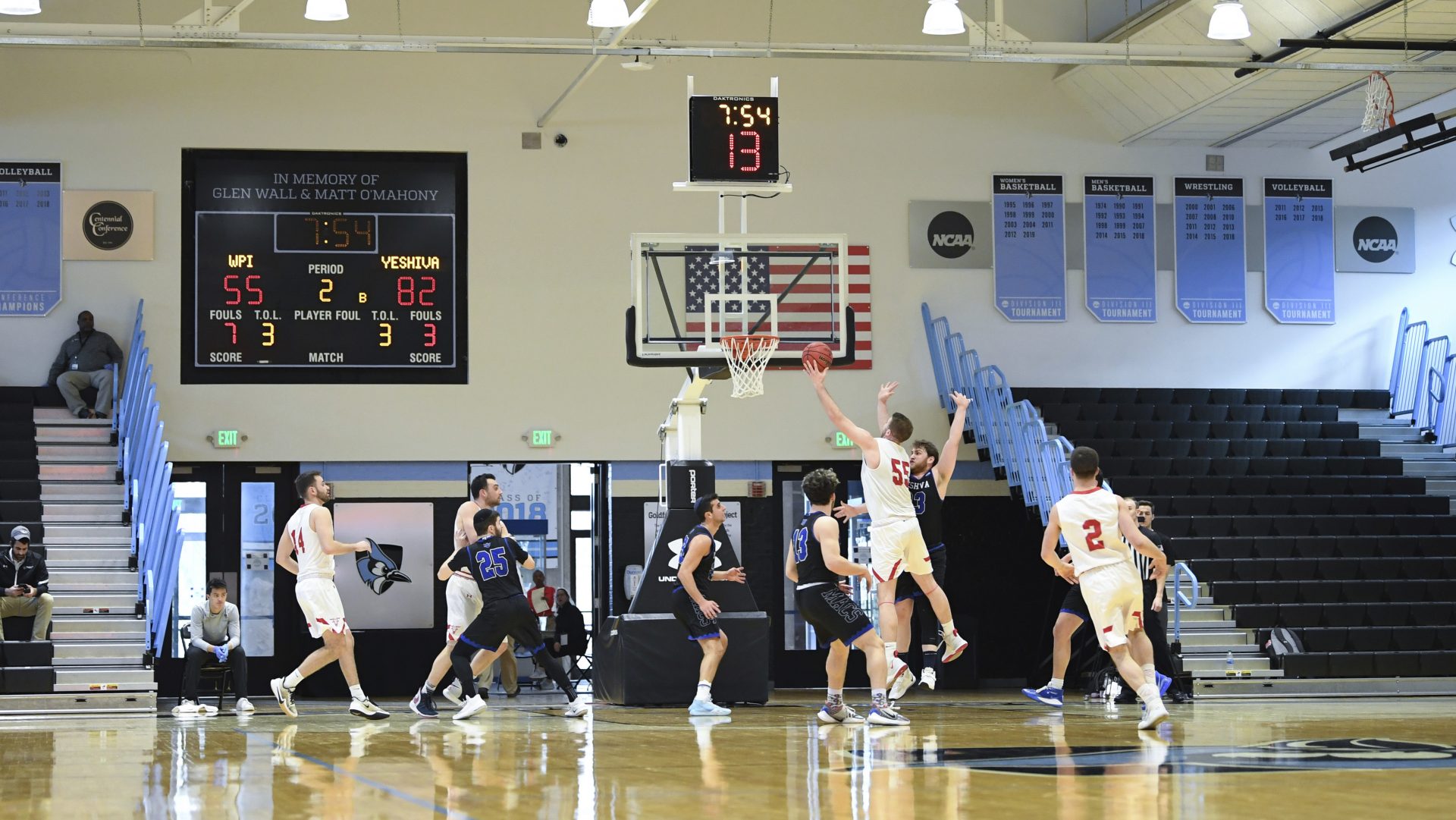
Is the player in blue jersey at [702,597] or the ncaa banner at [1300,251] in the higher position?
the ncaa banner at [1300,251]

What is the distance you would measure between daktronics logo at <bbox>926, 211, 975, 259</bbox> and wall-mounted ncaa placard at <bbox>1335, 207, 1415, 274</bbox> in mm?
4877

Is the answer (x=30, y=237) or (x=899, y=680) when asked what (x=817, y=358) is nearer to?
(x=899, y=680)

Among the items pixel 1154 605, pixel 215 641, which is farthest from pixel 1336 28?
pixel 215 641

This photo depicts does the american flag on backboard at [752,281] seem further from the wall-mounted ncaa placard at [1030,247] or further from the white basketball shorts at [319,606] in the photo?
the wall-mounted ncaa placard at [1030,247]

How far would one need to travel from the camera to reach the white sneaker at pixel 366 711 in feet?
38.8

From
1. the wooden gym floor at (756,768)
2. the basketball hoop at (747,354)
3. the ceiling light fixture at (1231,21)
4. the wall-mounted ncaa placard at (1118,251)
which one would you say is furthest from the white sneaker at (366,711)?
the wall-mounted ncaa placard at (1118,251)

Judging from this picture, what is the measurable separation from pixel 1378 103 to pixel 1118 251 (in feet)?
13.6

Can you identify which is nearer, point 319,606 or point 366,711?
point 366,711

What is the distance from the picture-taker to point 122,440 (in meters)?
17.7

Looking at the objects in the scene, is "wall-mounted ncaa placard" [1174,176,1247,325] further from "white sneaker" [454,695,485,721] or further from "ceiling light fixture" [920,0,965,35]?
"white sneaker" [454,695,485,721]

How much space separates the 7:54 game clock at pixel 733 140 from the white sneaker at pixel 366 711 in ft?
16.3

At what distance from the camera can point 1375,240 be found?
20.5 metres

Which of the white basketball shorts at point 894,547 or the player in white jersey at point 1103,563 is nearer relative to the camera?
the player in white jersey at point 1103,563

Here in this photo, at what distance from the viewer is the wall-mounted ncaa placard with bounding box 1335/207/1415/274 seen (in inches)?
802
